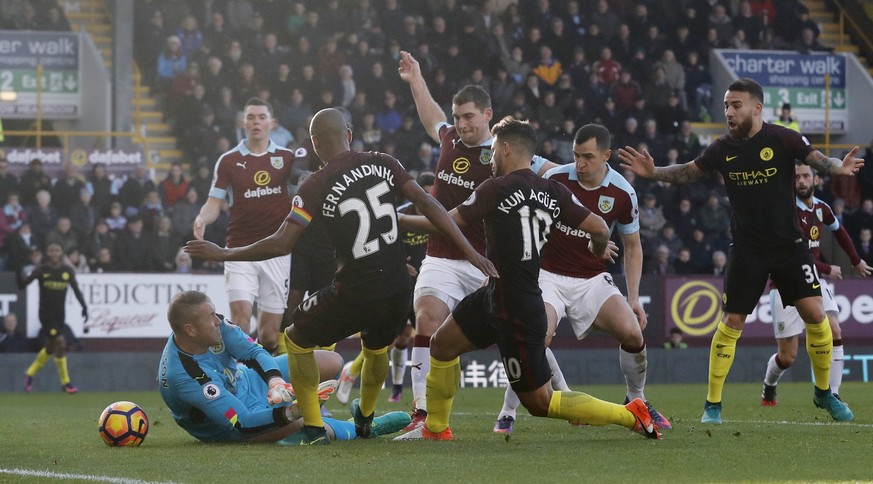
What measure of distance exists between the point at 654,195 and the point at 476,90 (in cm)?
1426

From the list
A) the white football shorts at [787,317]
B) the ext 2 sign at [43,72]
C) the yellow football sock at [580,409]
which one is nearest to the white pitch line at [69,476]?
the yellow football sock at [580,409]

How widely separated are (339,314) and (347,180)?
862mm

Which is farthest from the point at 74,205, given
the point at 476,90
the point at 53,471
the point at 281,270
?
the point at 53,471

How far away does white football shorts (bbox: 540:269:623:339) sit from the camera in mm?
10008

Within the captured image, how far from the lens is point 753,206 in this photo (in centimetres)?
1035

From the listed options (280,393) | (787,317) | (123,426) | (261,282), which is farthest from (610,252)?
(787,317)

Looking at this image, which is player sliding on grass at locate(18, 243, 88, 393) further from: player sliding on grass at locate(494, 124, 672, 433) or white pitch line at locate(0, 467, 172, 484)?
white pitch line at locate(0, 467, 172, 484)

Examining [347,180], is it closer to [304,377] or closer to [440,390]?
[304,377]

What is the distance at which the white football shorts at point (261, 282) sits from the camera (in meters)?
12.3

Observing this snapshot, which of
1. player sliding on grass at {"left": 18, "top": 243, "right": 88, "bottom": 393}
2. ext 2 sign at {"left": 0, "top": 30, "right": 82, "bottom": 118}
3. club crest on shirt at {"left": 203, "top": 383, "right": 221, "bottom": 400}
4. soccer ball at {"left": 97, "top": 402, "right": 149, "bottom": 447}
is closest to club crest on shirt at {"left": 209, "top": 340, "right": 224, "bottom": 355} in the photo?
club crest on shirt at {"left": 203, "top": 383, "right": 221, "bottom": 400}

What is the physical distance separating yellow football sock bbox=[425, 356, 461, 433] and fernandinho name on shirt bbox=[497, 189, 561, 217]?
1.21 m

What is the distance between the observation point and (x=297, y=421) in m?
8.91

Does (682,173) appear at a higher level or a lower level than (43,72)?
lower

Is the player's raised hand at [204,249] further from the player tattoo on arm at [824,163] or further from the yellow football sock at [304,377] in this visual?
the player tattoo on arm at [824,163]
